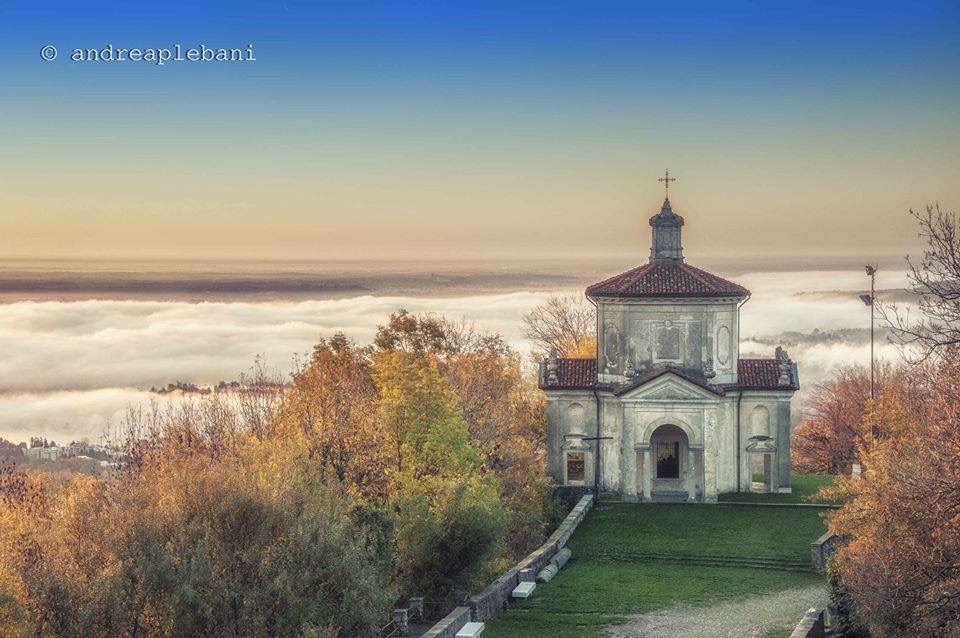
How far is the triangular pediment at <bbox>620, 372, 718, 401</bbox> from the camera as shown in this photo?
47.5 m

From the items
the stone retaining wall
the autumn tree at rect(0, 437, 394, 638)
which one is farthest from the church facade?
the autumn tree at rect(0, 437, 394, 638)

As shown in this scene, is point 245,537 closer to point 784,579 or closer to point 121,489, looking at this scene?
point 121,489

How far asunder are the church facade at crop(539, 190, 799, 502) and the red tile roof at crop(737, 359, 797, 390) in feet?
0.13

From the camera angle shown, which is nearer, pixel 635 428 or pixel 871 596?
pixel 871 596

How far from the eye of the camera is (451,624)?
28141mm

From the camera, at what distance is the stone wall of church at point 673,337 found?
4928 cm

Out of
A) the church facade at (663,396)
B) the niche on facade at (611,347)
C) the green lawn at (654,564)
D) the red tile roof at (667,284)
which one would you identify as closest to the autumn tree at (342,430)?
the green lawn at (654,564)

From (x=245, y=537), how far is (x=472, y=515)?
336 inches

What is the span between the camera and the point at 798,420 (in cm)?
8356

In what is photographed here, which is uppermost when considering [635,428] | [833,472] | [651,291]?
[651,291]

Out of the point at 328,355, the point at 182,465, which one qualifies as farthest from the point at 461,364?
the point at 182,465

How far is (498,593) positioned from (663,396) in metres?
17.4

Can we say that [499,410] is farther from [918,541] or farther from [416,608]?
[918,541]

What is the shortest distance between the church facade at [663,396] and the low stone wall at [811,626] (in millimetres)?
18524
